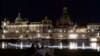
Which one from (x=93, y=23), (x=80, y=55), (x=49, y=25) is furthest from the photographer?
(x=93, y=23)

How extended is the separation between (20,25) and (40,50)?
340ft

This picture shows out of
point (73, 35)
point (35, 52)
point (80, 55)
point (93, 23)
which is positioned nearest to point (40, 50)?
point (35, 52)

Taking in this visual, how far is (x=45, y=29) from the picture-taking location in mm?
122438

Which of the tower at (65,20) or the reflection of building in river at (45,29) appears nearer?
the reflection of building in river at (45,29)

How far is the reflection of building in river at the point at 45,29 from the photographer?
115188mm

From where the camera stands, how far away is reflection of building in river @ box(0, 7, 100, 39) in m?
115

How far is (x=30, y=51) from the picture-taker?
24.6 m

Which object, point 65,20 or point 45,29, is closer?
point 45,29

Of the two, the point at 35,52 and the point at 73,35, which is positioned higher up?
the point at 35,52

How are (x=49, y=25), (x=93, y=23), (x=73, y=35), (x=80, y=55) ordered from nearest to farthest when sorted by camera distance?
(x=80, y=55)
(x=73, y=35)
(x=49, y=25)
(x=93, y=23)

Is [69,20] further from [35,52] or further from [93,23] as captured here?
[35,52]

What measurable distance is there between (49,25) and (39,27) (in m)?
2.86

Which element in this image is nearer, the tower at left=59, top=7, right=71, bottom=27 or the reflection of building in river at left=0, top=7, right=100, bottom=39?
the reflection of building in river at left=0, top=7, right=100, bottom=39

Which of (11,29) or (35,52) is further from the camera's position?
(11,29)
